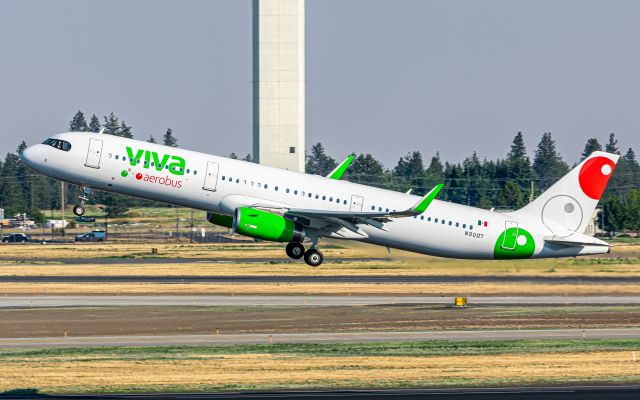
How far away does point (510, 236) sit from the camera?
206ft

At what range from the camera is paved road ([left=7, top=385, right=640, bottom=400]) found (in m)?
39.1

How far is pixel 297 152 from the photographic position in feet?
555

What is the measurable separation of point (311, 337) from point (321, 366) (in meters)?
8.55

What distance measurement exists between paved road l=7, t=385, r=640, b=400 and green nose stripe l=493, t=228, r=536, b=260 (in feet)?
71.2

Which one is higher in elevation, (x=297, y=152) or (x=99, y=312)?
(x=297, y=152)

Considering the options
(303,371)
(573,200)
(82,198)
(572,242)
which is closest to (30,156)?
(82,198)

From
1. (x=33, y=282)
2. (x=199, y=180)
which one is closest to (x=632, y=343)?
(x=199, y=180)

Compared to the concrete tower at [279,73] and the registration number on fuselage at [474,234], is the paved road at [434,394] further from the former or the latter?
the concrete tower at [279,73]

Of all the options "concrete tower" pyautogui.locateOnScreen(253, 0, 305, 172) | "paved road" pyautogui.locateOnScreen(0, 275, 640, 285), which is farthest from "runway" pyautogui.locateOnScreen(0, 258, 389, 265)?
"concrete tower" pyautogui.locateOnScreen(253, 0, 305, 172)

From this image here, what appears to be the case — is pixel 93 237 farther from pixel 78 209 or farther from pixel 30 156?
pixel 30 156

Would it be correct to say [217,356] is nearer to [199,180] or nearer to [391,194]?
[199,180]

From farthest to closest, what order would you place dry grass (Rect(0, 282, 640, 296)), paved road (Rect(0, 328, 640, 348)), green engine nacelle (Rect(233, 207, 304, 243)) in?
dry grass (Rect(0, 282, 640, 296))
green engine nacelle (Rect(233, 207, 304, 243))
paved road (Rect(0, 328, 640, 348))

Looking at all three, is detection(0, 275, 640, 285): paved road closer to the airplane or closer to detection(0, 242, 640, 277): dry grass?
detection(0, 242, 640, 277): dry grass

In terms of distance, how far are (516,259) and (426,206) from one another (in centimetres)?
1061
